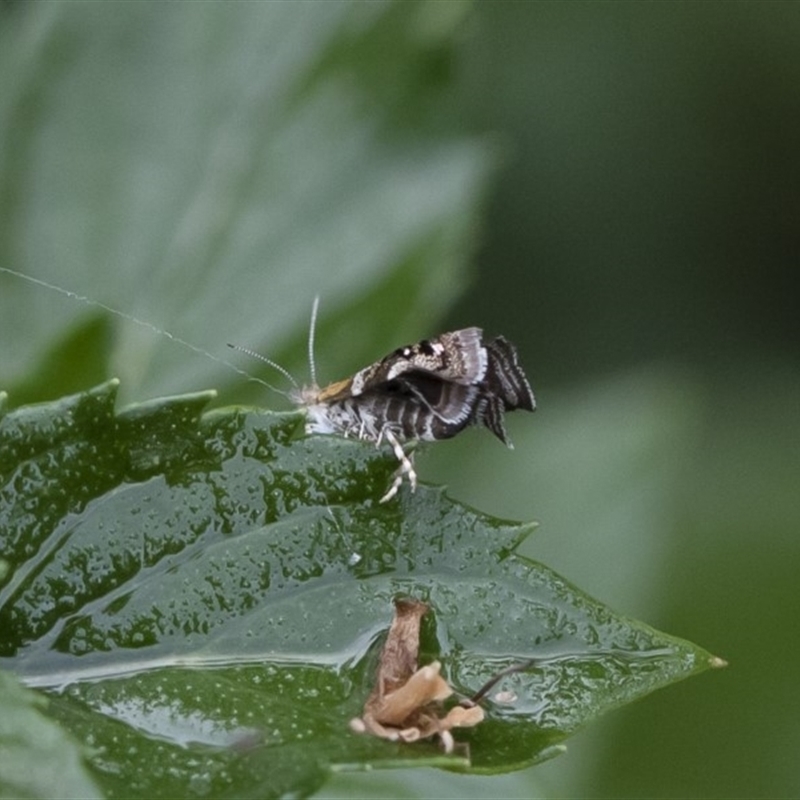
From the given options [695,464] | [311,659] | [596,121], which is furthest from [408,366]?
[596,121]

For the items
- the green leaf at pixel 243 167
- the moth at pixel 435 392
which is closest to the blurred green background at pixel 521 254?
the green leaf at pixel 243 167

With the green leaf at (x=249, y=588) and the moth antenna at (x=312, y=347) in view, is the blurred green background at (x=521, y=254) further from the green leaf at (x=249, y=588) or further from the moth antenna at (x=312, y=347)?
the green leaf at (x=249, y=588)

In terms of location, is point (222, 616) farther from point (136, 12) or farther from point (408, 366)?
point (136, 12)

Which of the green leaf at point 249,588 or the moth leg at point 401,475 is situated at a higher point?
the moth leg at point 401,475

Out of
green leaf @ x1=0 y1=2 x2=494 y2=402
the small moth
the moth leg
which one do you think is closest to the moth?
the small moth

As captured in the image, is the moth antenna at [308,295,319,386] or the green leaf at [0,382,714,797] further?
the moth antenna at [308,295,319,386]

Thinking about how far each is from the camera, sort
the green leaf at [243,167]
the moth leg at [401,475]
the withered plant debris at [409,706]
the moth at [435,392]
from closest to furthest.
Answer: the withered plant debris at [409,706], the moth leg at [401,475], the moth at [435,392], the green leaf at [243,167]

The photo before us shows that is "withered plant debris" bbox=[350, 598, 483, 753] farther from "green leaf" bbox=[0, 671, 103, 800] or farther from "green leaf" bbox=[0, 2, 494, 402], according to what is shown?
"green leaf" bbox=[0, 2, 494, 402]
